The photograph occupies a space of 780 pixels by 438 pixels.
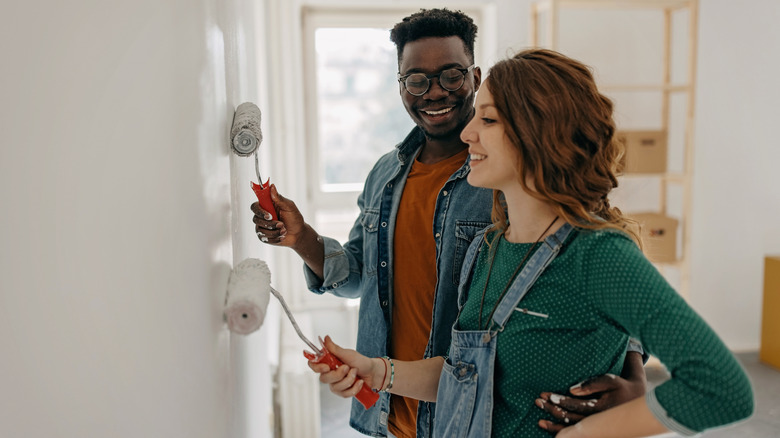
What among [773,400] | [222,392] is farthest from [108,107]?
[773,400]

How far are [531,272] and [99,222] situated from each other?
2.47ft

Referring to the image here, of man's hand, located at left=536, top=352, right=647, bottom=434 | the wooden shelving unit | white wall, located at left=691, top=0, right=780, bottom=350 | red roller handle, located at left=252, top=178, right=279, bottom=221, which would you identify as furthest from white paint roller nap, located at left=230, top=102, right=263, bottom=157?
white wall, located at left=691, top=0, right=780, bottom=350

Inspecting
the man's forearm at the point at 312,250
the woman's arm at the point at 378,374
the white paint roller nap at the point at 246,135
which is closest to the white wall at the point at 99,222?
the white paint roller nap at the point at 246,135

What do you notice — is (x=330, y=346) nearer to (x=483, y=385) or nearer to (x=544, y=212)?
(x=483, y=385)

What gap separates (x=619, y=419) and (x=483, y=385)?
0.23 m

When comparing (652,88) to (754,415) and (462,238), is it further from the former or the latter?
(462,238)

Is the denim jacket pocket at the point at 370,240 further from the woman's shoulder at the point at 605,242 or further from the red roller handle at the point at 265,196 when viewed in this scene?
the woman's shoulder at the point at 605,242

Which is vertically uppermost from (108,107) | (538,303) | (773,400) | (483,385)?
(108,107)

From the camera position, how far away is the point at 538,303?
0.98 m

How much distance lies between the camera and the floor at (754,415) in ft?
9.58

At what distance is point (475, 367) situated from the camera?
1.07 meters

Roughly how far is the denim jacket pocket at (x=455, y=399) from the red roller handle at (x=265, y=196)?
44 cm

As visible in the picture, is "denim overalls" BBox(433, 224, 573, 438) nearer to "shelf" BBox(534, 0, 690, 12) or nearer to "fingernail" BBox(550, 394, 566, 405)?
"fingernail" BBox(550, 394, 566, 405)

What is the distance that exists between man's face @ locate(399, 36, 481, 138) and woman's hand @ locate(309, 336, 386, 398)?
56 centimetres
